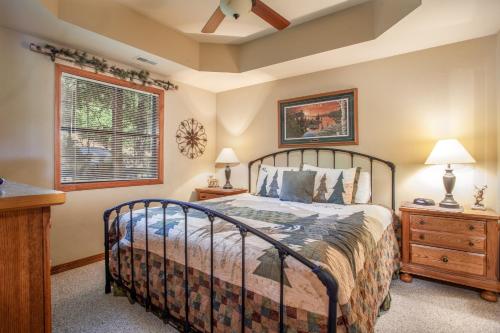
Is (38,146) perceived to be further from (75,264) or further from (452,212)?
(452,212)

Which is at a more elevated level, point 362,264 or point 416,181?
point 416,181

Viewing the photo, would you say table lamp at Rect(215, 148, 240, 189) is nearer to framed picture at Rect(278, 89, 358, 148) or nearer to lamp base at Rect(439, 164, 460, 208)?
framed picture at Rect(278, 89, 358, 148)

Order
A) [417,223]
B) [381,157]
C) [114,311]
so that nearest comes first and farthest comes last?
[114,311]
[417,223]
[381,157]

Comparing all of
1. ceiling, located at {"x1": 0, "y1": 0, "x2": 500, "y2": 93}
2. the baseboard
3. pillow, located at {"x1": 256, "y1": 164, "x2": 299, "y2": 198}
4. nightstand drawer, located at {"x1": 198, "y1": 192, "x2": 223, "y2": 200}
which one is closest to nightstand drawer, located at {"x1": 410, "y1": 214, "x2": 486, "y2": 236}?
pillow, located at {"x1": 256, "y1": 164, "x2": 299, "y2": 198}

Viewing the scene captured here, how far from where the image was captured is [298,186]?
282cm

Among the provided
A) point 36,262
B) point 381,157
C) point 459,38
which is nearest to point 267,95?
point 381,157

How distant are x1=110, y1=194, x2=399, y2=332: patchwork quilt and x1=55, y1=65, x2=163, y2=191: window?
1166 mm

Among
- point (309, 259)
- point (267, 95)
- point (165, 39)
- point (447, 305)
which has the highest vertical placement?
point (165, 39)

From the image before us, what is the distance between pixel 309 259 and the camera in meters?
1.20

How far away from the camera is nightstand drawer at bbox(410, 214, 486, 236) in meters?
2.19

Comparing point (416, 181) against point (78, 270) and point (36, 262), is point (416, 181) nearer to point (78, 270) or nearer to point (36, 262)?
point (36, 262)

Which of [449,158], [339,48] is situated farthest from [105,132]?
[449,158]

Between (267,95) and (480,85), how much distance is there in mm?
2493

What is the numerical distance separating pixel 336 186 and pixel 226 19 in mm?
2201
